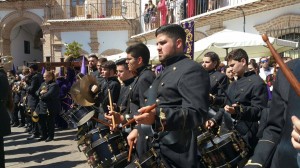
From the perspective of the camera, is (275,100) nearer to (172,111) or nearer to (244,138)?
(172,111)

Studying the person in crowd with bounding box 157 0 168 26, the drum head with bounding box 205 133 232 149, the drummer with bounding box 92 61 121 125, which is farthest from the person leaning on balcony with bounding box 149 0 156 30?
the drum head with bounding box 205 133 232 149

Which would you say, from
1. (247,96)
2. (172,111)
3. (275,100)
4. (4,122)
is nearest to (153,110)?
(172,111)

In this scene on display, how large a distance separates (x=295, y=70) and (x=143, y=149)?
202 cm

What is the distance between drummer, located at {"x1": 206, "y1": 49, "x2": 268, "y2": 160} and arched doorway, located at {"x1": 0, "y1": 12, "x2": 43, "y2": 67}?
78.0 ft

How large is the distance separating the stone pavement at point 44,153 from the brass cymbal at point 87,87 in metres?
2.17

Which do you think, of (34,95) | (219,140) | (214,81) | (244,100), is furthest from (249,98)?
(34,95)

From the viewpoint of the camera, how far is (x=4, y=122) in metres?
5.89

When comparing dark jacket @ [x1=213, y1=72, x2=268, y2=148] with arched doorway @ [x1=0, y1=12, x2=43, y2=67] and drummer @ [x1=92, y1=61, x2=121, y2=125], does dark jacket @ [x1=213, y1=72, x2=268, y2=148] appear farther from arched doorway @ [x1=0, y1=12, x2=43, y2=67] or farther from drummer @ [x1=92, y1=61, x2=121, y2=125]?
arched doorway @ [x1=0, y1=12, x2=43, y2=67]

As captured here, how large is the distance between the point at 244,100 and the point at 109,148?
1.74 m

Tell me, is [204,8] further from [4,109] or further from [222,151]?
[222,151]

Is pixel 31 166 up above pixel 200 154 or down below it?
below

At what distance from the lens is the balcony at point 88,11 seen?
26.1 m

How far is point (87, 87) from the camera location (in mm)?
5387

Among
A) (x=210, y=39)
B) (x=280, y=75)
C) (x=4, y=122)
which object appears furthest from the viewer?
(x=210, y=39)
